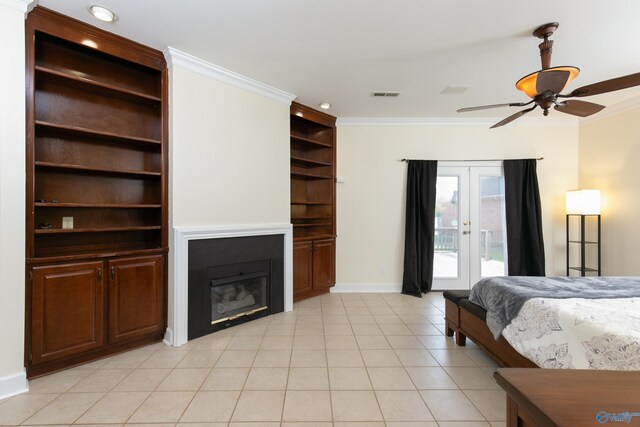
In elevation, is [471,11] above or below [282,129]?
above

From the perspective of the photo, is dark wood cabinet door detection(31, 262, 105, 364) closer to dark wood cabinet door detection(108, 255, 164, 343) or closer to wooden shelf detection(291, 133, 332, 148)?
dark wood cabinet door detection(108, 255, 164, 343)

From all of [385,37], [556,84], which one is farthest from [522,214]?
[385,37]

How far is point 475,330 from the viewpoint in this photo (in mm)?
2609

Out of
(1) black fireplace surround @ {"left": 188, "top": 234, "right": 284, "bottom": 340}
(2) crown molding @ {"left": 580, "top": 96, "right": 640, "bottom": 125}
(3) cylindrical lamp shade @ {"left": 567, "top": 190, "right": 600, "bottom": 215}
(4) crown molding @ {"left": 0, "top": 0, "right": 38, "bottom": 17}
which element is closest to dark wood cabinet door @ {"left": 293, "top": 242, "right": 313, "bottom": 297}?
(1) black fireplace surround @ {"left": 188, "top": 234, "right": 284, "bottom": 340}

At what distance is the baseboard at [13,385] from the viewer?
1995mm

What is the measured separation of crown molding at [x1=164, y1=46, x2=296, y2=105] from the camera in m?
2.80

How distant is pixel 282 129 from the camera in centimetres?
385

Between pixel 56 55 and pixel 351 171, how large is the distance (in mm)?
3657

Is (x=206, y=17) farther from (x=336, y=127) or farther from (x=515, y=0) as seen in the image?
(x=336, y=127)

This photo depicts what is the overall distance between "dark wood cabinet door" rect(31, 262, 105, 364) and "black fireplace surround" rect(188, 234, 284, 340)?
0.75 metres

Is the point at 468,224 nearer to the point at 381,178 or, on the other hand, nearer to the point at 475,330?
the point at 381,178

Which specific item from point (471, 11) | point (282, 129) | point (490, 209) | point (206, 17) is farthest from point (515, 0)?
point (490, 209)

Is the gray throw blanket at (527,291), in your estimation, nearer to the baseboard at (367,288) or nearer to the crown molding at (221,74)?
the baseboard at (367,288)

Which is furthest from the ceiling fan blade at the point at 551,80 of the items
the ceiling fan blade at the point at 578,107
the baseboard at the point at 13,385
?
the baseboard at the point at 13,385
